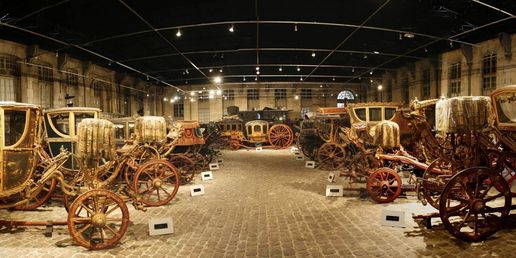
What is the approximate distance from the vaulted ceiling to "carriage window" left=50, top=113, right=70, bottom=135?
2.75 metres

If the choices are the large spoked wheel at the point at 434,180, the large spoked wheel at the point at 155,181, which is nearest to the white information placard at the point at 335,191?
the large spoked wheel at the point at 434,180

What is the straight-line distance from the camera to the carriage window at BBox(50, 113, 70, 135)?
753 centimetres

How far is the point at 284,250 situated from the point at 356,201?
9.68 feet

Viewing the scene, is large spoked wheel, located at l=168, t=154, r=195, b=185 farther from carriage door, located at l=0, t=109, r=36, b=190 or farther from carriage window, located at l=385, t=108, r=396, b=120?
carriage window, located at l=385, t=108, r=396, b=120

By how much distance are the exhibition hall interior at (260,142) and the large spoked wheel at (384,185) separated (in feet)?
0.13

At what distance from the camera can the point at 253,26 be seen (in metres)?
11.2

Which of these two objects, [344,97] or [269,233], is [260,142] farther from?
[344,97]

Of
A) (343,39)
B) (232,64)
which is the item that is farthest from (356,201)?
(232,64)

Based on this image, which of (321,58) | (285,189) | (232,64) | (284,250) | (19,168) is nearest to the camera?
(284,250)

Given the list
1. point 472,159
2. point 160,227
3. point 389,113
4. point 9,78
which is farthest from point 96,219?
point 9,78

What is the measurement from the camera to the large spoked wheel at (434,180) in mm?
5195

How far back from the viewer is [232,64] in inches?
696

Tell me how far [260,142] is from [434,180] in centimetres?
1261

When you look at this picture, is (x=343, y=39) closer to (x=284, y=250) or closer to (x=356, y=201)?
(x=356, y=201)
